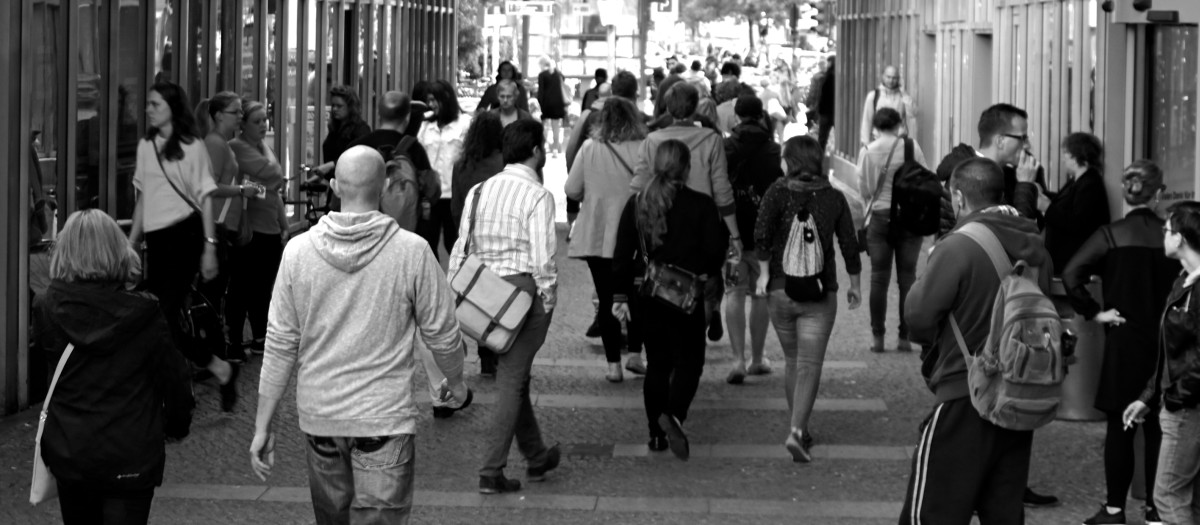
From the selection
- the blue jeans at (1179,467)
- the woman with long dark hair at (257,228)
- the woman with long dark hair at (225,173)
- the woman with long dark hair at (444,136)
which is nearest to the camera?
the blue jeans at (1179,467)

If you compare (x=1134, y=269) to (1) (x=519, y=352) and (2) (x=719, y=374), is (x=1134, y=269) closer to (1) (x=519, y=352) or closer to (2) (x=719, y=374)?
(1) (x=519, y=352)

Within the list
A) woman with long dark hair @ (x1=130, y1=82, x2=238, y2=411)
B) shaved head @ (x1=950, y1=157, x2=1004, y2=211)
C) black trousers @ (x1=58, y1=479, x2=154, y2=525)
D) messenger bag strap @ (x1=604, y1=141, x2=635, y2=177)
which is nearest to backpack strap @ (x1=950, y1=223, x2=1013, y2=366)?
shaved head @ (x1=950, y1=157, x2=1004, y2=211)

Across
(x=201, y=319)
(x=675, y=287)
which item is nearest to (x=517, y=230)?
(x=675, y=287)

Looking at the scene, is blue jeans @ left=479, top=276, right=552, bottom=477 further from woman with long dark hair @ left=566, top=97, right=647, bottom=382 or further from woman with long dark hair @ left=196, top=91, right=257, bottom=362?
woman with long dark hair @ left=196, top=91, right=257, bottom=362

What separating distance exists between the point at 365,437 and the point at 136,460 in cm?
74

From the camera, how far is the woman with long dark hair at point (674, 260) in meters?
8.70

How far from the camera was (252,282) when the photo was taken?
11758mm

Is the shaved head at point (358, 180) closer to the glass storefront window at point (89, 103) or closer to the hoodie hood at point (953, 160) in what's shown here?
the hoodie hood at point (953, 160)

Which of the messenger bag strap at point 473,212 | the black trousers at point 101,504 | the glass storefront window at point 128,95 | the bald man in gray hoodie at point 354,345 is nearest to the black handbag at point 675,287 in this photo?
the messenger bag strap at point 473,212

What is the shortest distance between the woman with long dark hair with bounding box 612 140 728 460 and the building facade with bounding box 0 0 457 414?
3448mm

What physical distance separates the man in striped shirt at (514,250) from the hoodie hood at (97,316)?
2330 mm

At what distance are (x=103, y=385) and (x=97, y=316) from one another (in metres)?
0.22

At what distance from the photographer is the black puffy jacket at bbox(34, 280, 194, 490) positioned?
5668 millimetres

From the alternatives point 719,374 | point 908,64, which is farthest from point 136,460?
point 908,64
